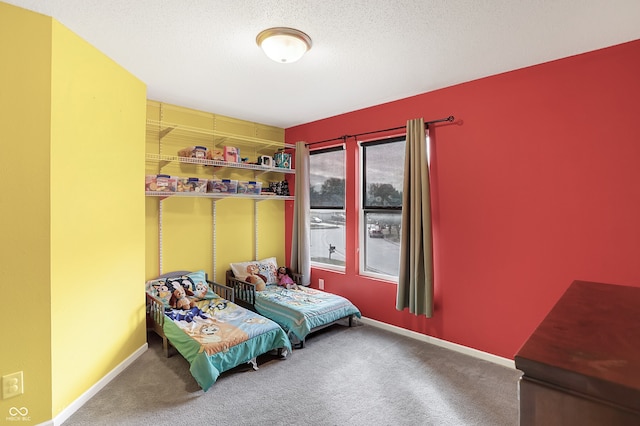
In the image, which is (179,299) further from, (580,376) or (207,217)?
(580,376)

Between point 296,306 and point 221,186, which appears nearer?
point 296,306

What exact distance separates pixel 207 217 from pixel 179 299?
3.72ft

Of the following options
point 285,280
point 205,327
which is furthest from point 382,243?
point 205,327

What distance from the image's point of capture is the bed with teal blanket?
3239 millimetres

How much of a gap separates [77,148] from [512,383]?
3.69 m

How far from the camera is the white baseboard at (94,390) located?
2072 millimetres

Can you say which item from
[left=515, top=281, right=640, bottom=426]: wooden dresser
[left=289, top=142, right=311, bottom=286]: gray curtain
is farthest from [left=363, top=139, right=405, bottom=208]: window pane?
[left=515, top=281, right=640, bottom=426]: wooden dresser

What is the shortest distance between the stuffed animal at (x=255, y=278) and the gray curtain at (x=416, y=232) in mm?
1680

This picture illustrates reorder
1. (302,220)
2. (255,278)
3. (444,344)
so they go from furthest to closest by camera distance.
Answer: (302,220)
(255,278)
(444,344)

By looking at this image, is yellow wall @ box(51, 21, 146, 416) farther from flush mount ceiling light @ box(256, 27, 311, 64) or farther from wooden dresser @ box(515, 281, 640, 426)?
wooden dresser @ box(515, 281, 640, 426)

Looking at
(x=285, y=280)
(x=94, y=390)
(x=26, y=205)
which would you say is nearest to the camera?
(x=26, y=205)

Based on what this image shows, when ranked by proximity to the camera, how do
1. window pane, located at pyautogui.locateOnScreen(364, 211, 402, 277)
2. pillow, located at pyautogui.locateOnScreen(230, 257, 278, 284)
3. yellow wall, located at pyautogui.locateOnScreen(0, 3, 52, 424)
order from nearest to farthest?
Answer: yellow wall, located at pyautogui.locateOnScreen(0, 3, 52, 424) < window pane, located at pyautogui.locateOnScreen(364, 211, 402, 277) < pillow, located at pyautogui.locateOnScreen(230, 257, 278, 284)

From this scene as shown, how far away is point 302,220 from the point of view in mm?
4355

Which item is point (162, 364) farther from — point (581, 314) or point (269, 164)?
point (581, 314)
